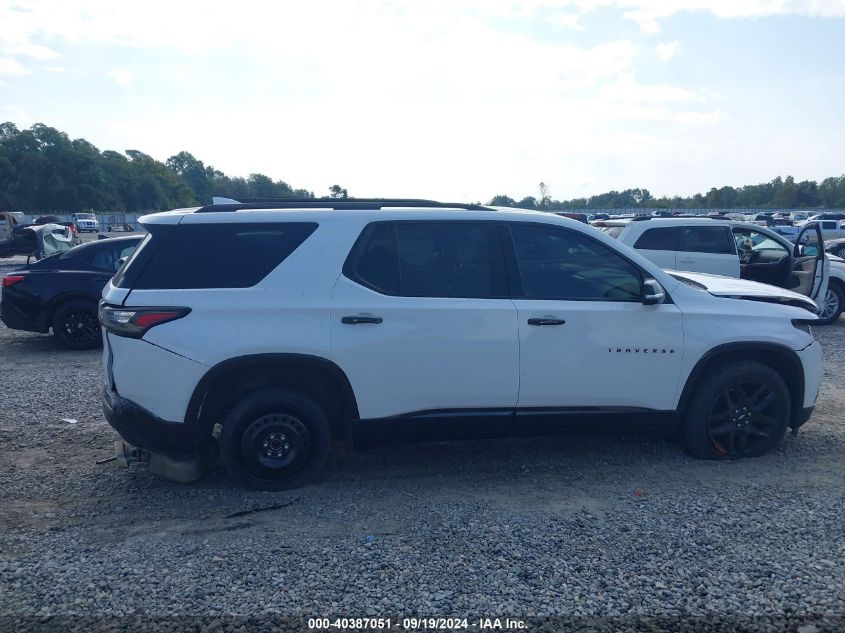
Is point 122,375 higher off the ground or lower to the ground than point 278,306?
lower

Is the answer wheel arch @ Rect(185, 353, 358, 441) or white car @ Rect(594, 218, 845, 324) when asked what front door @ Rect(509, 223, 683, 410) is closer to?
wheel arch @ Rect(185, 353, 358, 441)

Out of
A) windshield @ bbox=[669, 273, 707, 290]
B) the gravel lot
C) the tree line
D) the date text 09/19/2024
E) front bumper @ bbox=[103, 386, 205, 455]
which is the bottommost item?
the date text 09/19/2024

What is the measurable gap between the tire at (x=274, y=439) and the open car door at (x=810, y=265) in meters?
8.55

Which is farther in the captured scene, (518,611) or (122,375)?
(122,375)

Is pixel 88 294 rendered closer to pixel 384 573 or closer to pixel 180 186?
pixel 384 573

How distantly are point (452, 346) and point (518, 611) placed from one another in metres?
1.84

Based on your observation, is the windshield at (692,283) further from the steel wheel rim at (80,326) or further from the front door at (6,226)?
the front door at (6,226)

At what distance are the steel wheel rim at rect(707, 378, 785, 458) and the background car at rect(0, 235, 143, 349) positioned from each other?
8.08m

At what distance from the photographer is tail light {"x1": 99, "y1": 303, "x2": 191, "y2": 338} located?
4457mm

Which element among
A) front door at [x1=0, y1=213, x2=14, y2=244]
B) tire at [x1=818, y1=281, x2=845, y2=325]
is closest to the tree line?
front door at [x1=0, y1=213, x2=14, y2=244]

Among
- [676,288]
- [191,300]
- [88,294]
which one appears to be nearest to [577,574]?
[676,288]

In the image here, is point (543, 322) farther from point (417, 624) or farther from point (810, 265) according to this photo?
point (810, 265)

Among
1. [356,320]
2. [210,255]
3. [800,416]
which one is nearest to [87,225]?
[210,255]

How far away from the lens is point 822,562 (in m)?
3.74
